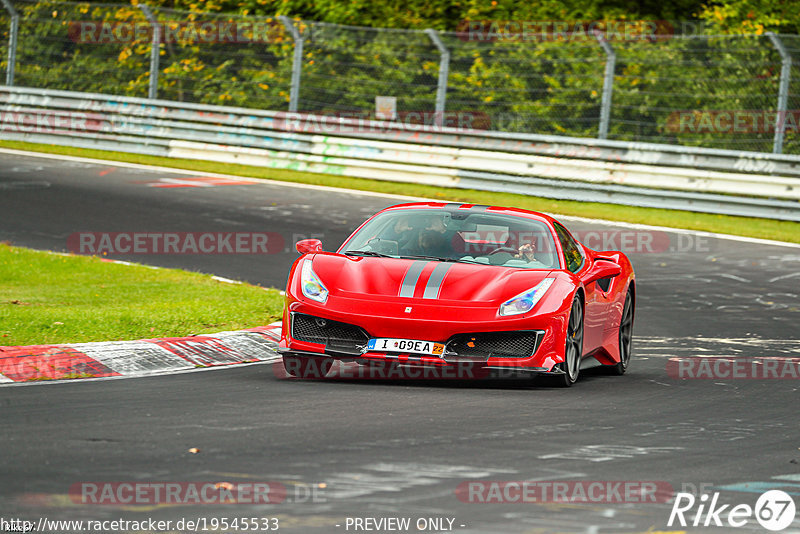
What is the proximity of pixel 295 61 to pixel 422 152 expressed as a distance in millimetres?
3130

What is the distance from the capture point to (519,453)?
6.48 m

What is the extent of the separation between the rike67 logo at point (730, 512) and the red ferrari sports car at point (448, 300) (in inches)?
114

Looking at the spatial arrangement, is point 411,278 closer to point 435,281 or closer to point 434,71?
point 435,281

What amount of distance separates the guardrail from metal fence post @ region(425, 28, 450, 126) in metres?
0.43

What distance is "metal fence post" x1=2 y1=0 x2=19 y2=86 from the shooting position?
Result: 26.0 metres

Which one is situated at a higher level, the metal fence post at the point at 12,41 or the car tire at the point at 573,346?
the metal fence post at the point at 12,41

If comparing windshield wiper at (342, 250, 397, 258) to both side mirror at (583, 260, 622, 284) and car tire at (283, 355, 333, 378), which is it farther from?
side mirror at (583, 260, 622, 284)

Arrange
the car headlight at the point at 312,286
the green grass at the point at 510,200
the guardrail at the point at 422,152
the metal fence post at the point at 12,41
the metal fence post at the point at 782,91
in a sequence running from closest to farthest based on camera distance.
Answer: the car headlight at the point at 312,286 < the green grass at the point at 510,200 < the metal fence post at the point at 782,91 < the guardrail at the point at 422,152 < the metal fence post at the point at 12,41

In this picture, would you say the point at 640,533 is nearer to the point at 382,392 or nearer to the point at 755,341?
the point at 382,392

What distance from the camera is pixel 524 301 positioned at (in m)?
8.66

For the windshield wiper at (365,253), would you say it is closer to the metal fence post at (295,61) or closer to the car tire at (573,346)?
the car tire at (573,346)

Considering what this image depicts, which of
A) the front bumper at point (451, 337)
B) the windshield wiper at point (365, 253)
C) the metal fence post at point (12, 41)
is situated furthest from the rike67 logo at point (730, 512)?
the metal fence post at point (12, 41)

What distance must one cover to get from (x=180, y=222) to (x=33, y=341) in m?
8.35

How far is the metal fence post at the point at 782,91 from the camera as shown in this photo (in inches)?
790
